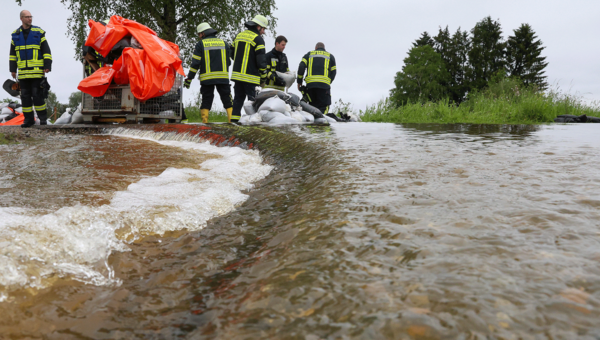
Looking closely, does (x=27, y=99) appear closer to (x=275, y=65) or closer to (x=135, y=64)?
(x=135, y=64)

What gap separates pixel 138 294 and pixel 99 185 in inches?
62.2

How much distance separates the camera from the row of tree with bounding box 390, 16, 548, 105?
136 feet

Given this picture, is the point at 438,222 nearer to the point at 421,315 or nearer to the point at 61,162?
the point at 421,315

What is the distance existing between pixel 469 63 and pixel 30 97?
43.5m

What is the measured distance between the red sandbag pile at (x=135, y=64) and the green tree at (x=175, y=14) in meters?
8.70

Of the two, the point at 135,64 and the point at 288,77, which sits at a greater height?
the point at 288,77

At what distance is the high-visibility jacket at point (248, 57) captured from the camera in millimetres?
8062

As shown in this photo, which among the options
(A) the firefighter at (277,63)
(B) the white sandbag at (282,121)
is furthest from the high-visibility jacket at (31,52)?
(B) the white sandbag at (282,121)

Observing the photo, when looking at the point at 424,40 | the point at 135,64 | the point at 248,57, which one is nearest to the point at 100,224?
the point at 135,64

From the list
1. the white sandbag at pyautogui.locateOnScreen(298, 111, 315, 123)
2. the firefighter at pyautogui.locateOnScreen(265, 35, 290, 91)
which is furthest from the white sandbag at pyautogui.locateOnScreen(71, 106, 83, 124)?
the white sandbag at pyautogui.locateOnScreen(298, 111, 315, 123)

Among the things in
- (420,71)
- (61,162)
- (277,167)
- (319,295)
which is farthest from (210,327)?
(420,71)

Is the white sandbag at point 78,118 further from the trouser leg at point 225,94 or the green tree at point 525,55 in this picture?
the green tree at point 525,55

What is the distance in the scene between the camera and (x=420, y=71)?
1735 inches

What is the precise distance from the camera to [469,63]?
43438mm
